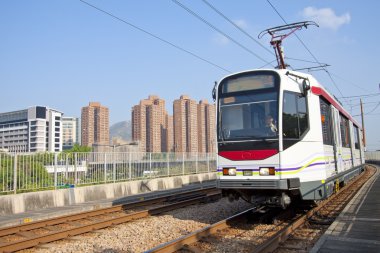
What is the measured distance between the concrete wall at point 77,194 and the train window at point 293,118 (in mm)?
9064

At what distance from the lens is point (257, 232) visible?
322 inches

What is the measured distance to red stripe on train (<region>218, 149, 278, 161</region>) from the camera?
26.8ft

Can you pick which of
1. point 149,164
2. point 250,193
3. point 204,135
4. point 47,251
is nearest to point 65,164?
point 149,164

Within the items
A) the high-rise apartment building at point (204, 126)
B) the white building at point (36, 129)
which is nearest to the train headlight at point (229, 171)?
the high-rise apartment building at point (204, 126)

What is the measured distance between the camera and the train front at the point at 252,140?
817 cm

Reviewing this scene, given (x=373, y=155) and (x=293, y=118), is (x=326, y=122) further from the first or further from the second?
(x=373, y=155)

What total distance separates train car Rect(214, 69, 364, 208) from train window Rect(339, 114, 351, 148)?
12.8 ft

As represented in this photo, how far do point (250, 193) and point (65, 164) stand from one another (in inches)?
361

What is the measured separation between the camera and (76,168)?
1542cm

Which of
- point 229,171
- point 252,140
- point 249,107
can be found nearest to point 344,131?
point 249,107

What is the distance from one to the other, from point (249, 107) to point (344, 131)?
675cm

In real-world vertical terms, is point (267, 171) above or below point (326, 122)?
below

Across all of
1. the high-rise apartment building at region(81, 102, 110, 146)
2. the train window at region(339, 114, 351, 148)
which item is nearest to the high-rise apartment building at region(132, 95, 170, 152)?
the high-rise apartment building at region(81, 102, 110, 146)

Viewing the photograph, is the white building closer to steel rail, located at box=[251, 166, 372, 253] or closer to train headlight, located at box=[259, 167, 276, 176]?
steel rail, located at box=[251, 166, 372, 253]
